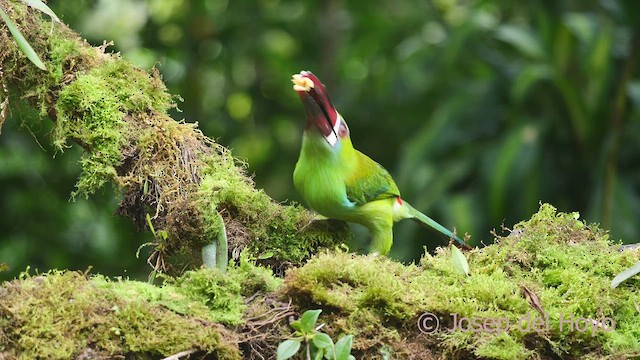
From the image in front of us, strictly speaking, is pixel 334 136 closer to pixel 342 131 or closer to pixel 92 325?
pixel 342 131

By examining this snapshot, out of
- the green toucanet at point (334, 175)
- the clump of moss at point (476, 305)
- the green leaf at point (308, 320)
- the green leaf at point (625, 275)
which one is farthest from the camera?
Result: the green toucanet at point (334, 175)

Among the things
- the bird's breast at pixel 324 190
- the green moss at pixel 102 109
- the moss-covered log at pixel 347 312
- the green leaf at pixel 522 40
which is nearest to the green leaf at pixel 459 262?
the moss-covered log at pixel 347 312

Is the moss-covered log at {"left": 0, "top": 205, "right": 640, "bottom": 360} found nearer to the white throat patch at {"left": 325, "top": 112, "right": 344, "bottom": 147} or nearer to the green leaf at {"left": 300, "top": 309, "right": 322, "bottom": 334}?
the green leaf at {"left": 300, "top": 309, "right": 322, "bottom": 334}

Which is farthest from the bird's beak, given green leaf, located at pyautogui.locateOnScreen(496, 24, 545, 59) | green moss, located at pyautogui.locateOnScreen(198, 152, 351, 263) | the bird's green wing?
green leaf, located at pyautogui.locateOnScreen(496, 24, 545, 59)

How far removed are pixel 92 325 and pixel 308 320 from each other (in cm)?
44

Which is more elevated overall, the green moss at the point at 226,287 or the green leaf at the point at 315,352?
the green moss at the point at 226,287

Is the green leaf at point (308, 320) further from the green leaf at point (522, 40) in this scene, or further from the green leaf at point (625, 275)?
the green leaf at point (522, 40)

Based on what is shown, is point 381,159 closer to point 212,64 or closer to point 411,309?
point 212,64

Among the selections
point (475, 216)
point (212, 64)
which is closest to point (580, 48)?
point (475, 216)

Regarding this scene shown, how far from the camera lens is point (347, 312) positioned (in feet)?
6.02

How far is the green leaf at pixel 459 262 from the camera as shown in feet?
6.61

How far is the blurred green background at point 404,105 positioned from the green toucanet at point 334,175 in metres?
2.14

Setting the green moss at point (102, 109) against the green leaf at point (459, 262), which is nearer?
the green leaf at point (459, 262)

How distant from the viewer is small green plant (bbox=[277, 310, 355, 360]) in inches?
66.7
